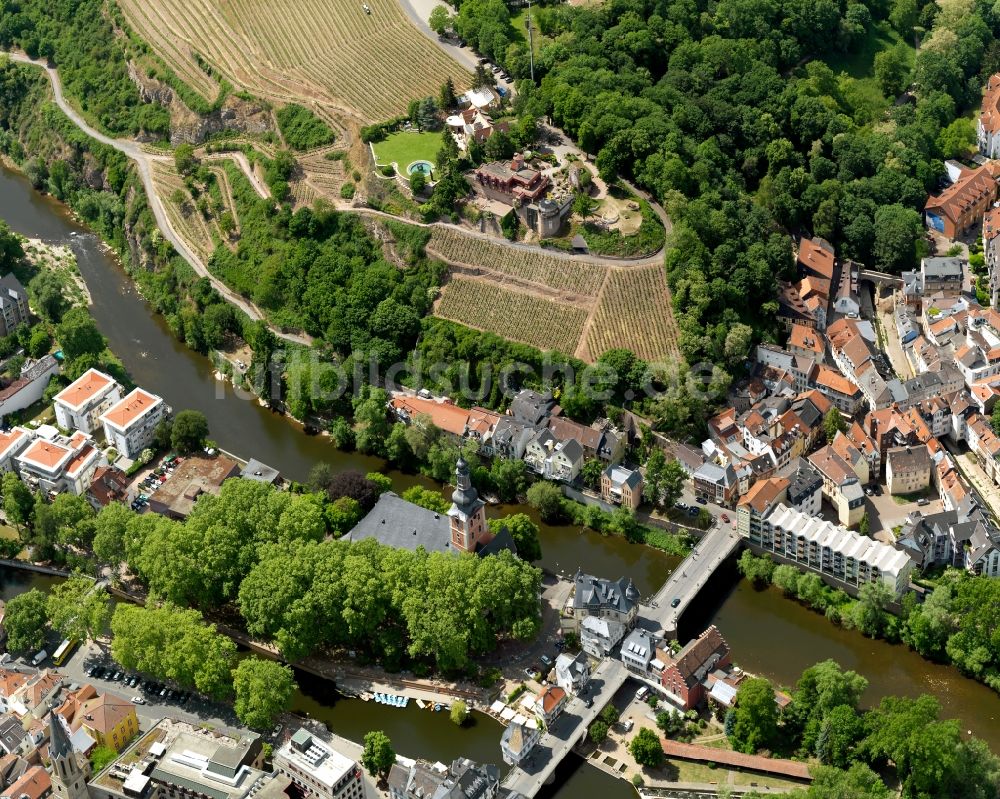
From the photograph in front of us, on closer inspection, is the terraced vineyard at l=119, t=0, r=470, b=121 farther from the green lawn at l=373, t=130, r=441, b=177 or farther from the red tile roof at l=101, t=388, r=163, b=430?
the red tile roof at l=101, t=388, r=163, b=430

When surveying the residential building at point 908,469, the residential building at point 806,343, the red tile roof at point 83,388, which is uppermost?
the red tile roof at point 83,388

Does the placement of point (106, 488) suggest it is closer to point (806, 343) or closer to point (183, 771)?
point (183, 771)

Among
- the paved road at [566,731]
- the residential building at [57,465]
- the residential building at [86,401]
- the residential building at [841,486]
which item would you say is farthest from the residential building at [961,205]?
the residential building at [57,465]

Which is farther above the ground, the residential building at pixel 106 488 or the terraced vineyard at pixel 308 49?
the terraced vineyard at pixel 308 49

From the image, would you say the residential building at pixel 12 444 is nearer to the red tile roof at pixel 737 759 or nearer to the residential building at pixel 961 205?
the red tile roof at pixel 737 759

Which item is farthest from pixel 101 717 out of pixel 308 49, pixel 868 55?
pixel 868 55

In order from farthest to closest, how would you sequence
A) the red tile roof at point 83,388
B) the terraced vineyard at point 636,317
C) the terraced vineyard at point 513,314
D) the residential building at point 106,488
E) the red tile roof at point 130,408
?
the terraced vineyard at point 513,314
the terraced vineyard at point 636,317
the red tile roof at point 83,388
the red tile roof at point 130,408
the residential building at point 106,488
